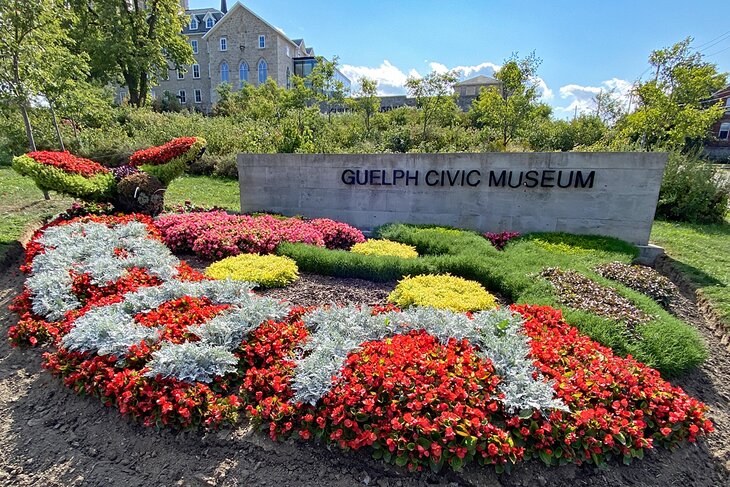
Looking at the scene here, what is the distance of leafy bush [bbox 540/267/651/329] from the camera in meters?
3.41

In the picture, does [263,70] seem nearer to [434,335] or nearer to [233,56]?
[233,56]

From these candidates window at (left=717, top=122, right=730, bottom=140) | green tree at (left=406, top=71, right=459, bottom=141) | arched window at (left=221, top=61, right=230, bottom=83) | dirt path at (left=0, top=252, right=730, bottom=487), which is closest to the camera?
dirt path at (left=0, top=252, right=730, bottom=487)

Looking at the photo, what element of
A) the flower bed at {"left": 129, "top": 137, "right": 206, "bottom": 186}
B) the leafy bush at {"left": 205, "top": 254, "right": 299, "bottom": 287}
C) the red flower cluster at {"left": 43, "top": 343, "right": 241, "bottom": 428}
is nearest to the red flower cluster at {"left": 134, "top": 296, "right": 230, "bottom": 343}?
the red flower cluster at {"left": 43, "top": 343, "right": 241, "bottom": 428}

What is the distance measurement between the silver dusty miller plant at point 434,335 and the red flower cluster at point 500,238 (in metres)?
3.24

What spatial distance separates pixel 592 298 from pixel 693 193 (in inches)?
305

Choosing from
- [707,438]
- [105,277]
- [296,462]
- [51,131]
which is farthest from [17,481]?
[51,131]

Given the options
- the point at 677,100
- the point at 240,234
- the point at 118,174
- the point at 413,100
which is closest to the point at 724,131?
the point at 413,100

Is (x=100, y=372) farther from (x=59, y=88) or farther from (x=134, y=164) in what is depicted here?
(x=59, y=88)

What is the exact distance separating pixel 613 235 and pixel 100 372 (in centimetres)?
741

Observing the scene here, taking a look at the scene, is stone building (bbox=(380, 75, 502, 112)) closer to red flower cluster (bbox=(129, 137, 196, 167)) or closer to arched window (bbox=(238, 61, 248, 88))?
arched window (bbox=(238, 61, 248, 88))

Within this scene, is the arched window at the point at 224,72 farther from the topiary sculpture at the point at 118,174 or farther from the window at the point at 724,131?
the window at the point at 724,131

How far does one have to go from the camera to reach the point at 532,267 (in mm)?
4688

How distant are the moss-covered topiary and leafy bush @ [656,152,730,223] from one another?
1156cm

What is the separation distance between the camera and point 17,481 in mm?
2236
